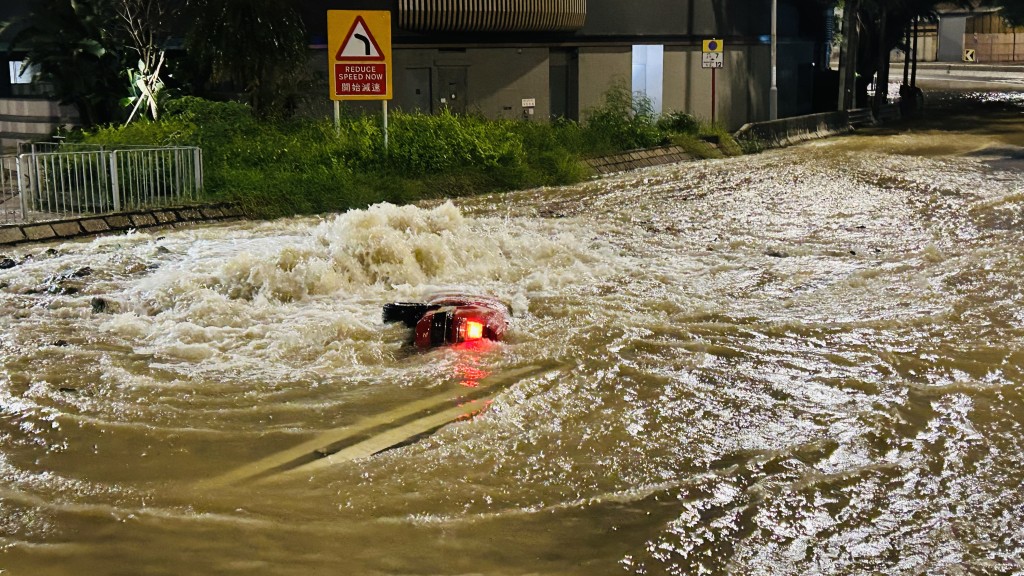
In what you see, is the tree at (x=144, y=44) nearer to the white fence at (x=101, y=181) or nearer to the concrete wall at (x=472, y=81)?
the concrete wall at (x=472, y=81)

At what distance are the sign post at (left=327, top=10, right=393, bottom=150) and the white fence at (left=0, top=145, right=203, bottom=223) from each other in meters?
3.60

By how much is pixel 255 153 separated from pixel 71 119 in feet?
25.9

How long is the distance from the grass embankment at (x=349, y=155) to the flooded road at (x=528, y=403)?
2626mm

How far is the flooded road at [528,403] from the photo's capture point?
616 centimetres

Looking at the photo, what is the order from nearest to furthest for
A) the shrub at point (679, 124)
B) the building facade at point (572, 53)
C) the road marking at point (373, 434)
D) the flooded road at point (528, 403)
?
the flooded road at point (528, 403), the road marking at point (373, 434), the building facade at point (572, 53), the shrub at point (679, 124)

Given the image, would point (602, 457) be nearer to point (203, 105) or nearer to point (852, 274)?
point (852, 274)

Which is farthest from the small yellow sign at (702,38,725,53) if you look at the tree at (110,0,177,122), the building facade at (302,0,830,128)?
the tree at (110,0,177,122)

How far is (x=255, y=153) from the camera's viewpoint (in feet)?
65.2

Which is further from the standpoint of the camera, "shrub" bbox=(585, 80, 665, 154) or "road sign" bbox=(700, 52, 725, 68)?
"road sign" bbox=(700, 52, 725, 68)

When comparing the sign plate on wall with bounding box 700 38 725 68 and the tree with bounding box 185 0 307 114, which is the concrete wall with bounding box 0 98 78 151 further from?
the sign plate on wall with bounding box 700 38 725 68

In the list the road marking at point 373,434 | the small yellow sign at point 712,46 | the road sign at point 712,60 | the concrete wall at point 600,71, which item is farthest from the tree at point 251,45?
the road marking at point 373,434

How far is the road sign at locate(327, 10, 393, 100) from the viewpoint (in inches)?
802

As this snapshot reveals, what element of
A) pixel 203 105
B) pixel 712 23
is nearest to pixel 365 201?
pixel 203 105

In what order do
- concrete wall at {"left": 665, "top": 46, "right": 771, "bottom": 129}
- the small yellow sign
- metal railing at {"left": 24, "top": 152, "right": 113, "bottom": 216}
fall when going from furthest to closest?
concrete wall at {"left": 665, "top": 46, "right": 771, "bottom": 129}
the small yellow sign
metal railing at {"left": 24, "top": 152, "right": 113, "bottom": 216}
